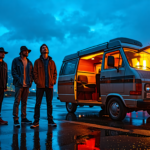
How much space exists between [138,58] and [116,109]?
1841 mm

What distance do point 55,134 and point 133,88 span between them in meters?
2.85

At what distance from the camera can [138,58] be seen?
718 cm

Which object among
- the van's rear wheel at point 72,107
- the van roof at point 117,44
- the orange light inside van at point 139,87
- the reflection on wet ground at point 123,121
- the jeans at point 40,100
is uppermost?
the van roof at point 117,44

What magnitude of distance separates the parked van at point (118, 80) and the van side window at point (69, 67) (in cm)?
5

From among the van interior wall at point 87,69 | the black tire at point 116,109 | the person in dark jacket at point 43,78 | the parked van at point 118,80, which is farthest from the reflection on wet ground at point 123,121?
the van interior wall at point 87,69

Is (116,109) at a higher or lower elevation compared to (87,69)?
lower

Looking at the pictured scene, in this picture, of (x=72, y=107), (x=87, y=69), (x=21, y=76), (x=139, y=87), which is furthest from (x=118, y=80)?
(x=87, y=69)

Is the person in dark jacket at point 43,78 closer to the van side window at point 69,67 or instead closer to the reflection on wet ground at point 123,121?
the reflection on wet ground at point 123,121

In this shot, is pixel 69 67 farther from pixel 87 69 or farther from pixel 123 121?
pixel 123 121

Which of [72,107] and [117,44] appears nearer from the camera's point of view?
[117,44]

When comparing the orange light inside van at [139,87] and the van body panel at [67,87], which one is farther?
the van body panel at [67,87]

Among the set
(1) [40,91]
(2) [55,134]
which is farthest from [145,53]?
(2) [55,134]

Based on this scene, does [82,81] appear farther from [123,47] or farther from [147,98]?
[147,98]

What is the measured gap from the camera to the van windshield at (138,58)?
267 inches
